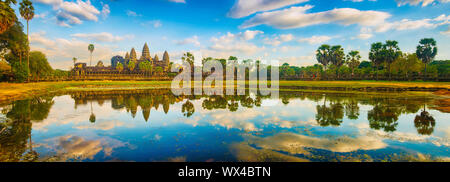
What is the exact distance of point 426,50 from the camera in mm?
52250

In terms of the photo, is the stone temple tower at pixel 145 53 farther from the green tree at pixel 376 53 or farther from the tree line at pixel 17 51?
the green tree at pixel 376 53

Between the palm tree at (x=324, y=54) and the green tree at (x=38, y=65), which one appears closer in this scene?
the green tree at (x=38, y=65)

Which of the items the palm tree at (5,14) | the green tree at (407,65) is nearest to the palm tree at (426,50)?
the green tree at (407,65)

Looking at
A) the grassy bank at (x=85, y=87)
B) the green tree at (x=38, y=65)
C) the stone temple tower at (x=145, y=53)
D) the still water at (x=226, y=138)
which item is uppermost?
the stone temple tower at (x=145, y=53)

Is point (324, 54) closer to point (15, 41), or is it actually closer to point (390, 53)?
point (390, 53)

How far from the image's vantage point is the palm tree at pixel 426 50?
51.7 metres

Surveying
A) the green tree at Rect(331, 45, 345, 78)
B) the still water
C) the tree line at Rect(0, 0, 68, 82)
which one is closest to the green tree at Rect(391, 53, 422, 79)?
the green tree at Rect(331, 45, 345, 78)

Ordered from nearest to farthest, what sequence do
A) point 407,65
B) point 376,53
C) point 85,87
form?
point 85,87 → point 407,65 → point 376,53

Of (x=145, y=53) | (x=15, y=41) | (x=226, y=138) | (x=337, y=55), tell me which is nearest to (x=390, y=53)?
(x=337, y=55)

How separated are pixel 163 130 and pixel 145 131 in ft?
2.73

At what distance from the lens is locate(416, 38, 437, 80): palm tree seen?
5172 centimetres

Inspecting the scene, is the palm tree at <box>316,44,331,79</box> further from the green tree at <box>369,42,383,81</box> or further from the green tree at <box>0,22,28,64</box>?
the green tree at <box>0,22,28,64</box>
